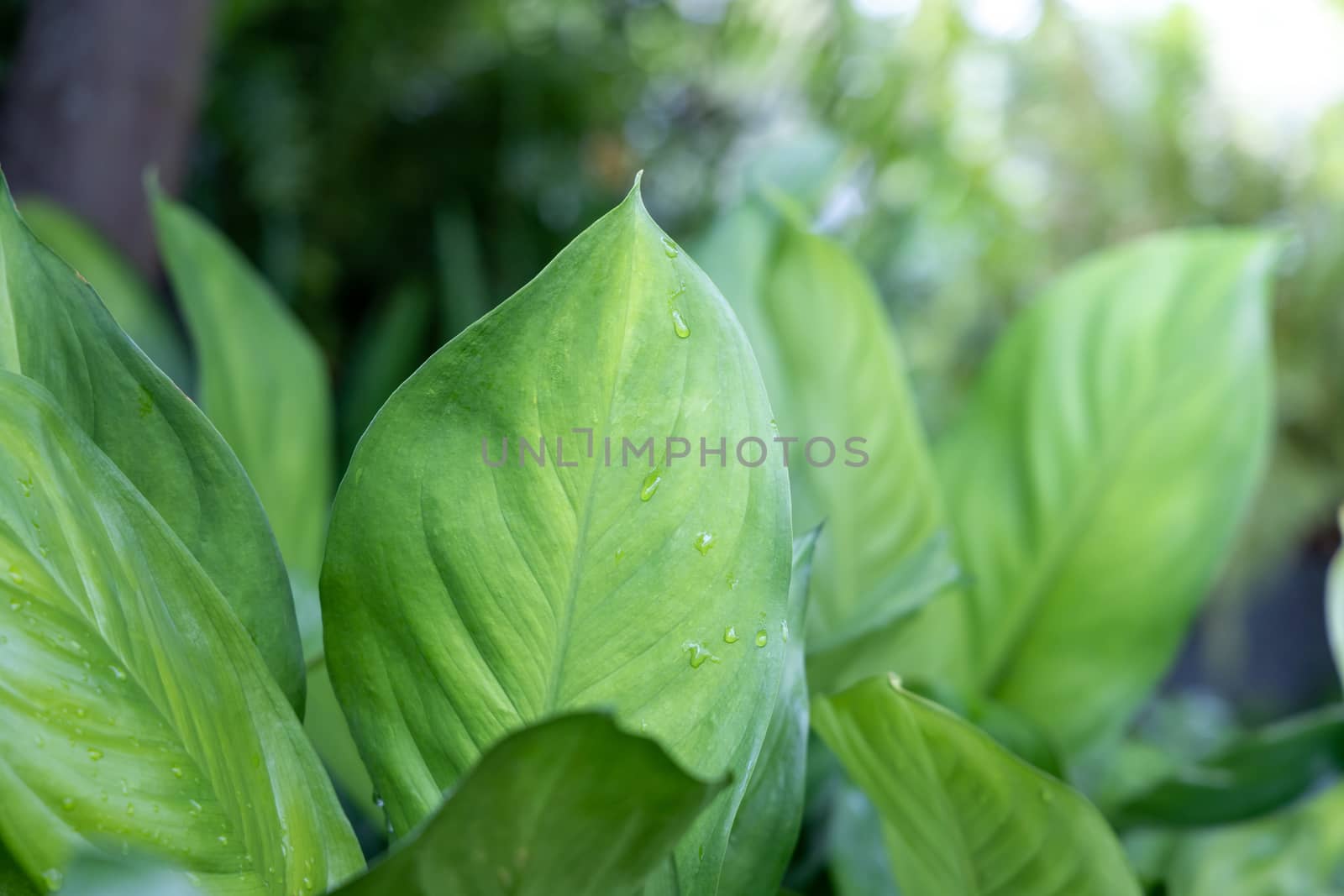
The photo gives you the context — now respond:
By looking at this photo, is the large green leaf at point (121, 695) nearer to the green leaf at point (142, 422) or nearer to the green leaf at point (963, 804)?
the green leaf at point (142, 422)

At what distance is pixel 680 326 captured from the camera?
0.17 metres

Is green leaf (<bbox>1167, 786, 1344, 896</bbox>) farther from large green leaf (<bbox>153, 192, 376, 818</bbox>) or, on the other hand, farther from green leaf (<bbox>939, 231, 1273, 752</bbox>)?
large green leaf (<bbox>153, 192, 376, 818</bbox>)

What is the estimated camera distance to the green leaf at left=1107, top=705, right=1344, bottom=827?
1.14ft

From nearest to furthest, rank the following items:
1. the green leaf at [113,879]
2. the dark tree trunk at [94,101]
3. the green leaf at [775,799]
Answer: the green leaf at [113,879], the green leaf at [775,799], the dark tree trunk at [94,101]

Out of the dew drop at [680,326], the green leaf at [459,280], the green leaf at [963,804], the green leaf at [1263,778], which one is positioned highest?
the dew drop at [680,326]

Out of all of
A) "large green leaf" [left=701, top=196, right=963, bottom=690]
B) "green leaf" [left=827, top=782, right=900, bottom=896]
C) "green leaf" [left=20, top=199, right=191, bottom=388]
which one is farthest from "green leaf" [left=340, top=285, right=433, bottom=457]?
"green leaf" [left=827, top=782, right=900, bottom=896]

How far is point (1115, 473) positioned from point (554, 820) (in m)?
0.35

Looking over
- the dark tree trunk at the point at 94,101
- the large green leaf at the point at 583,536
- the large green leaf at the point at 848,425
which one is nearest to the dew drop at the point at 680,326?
the large green leaf at the point at 583,536

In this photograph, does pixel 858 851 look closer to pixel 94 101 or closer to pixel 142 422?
pixel 142 422

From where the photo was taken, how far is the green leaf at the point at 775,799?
0.74 feet

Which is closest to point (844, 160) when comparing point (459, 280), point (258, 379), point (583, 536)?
point (459, 280)

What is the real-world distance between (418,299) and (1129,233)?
A: 41.8 inches

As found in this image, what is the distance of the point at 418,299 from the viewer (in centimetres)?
78

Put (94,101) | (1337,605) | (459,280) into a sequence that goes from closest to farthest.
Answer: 1. (1337,605)
2. (94,101)
3. (459,280)
